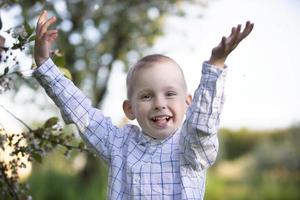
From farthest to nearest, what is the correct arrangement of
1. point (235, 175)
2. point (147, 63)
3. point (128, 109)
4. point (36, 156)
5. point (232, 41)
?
point (235, 175), point (36, 156), point (128, 109), point (147, 63), point (232, 41)

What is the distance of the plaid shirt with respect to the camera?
1679mm

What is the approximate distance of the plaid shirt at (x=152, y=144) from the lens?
1.68 meters

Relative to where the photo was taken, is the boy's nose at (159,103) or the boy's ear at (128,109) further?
the boy's ear at (128,109)

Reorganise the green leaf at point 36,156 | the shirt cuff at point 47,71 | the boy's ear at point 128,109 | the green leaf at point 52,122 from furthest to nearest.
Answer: the green leaf at point 52,122 → the green leaf at point 36,156 → the boy's ear at point 128,109 → the shirt cuff at point 47,71

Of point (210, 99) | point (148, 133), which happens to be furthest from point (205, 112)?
point (148, 133)

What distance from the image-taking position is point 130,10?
224 inches

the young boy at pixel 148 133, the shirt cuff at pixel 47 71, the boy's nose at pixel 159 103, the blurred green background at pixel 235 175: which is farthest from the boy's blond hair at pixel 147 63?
the blurred green background at pixel 235 175

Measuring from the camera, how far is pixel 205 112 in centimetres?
167

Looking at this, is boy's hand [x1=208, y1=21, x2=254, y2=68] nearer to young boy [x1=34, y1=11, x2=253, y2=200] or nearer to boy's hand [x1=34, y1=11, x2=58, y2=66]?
young boy [x1=34, y1=11, x2=253, y2=200]

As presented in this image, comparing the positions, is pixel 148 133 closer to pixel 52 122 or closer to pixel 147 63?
pixel 147 63

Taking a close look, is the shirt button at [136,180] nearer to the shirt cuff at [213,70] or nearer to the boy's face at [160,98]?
the boy's face at [160,98]

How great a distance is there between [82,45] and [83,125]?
358 centimetres

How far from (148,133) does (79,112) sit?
26cm

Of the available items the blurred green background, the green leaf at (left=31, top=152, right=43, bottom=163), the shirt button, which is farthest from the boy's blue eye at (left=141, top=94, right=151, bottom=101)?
the blurred green background
